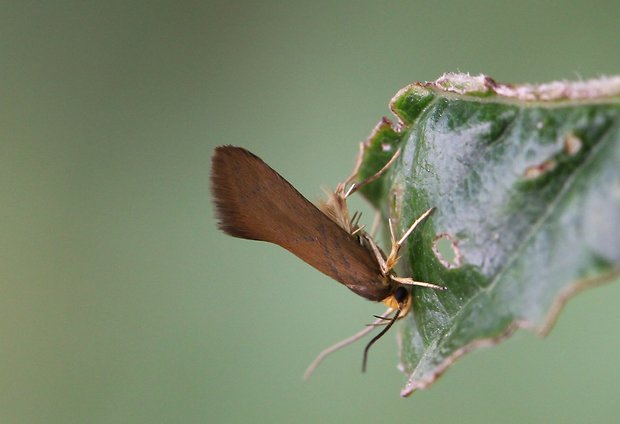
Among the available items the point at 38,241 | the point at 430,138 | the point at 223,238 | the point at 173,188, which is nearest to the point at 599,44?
the point at 430,138

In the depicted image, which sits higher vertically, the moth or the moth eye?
the moth

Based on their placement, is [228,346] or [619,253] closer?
[619,253]

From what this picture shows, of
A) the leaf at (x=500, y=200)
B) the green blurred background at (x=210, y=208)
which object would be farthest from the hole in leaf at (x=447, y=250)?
the green blurred background at (x=210, y=208)

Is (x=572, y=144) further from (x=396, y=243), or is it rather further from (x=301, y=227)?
(x=301, y=227)

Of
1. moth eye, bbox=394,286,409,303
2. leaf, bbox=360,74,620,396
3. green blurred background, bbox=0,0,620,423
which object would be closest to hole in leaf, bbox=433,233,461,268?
leaf, bbox=360,74,620,396

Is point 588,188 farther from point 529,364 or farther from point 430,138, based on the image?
point 529,364

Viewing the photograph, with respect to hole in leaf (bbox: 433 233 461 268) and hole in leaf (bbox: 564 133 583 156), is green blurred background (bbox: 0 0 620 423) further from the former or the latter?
hole in leaf (bbox: 564 133 583 156)
